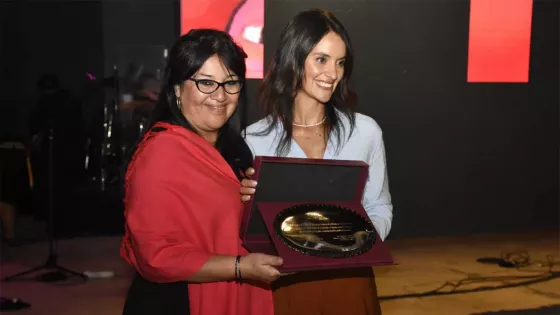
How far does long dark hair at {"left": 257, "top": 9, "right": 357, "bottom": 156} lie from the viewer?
1.59m

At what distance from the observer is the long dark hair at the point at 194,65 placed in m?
1.31

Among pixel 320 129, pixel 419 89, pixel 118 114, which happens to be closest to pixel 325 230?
pixel 320 129

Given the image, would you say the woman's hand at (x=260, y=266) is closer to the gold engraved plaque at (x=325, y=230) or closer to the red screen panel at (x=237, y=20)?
the gold engraved plaque at (x=325, y=230)

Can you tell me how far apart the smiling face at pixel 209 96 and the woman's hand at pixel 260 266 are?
12.5 inches

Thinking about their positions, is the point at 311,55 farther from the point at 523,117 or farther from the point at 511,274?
the point at 523,117

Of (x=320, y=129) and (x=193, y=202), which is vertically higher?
(x=320, y=129)

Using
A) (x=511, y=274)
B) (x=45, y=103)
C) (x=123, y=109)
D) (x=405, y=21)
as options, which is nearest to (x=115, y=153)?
(x=123, y=109)

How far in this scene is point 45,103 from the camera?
448 centimetres

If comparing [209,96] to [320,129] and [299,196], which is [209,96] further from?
[320,129]

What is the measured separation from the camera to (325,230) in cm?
135

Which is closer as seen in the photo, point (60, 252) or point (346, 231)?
point (346, 231)

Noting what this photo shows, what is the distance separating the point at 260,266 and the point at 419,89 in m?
4.06

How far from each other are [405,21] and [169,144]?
3964mm

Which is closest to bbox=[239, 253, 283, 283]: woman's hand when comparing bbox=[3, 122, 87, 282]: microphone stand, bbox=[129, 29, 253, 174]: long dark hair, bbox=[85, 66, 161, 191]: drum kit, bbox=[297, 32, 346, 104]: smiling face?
bbox=[129, 29, 253, 174]: long dark hair
